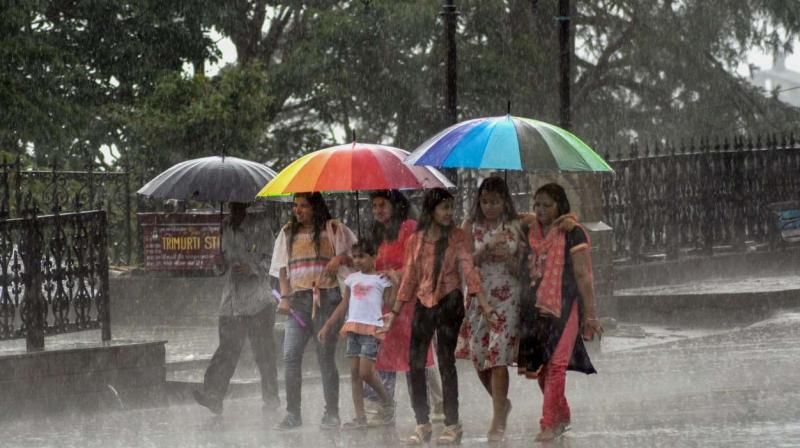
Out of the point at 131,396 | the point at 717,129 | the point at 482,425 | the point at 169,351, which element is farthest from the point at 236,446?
the point at 717,129

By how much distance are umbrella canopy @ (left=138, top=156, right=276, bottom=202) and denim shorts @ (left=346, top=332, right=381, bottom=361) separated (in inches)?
68.6

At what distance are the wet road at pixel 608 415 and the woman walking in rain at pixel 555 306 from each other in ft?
1.10

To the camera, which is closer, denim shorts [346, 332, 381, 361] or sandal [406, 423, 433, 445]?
sandal [406, 423, 433, 445]

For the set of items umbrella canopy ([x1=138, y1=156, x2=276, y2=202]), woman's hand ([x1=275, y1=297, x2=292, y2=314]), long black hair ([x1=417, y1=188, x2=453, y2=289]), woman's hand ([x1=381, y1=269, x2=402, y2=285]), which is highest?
umbrella canopy ([x1=138, y1=156, x2=276, y2=202])

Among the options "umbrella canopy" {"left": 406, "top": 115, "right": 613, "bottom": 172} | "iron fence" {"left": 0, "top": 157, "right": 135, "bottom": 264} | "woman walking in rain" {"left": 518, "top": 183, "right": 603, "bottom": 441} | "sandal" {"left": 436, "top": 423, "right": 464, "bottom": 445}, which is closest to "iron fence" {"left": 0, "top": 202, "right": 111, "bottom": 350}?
"umbrella canopy" {"left": 406, "top": 115, "right": 613, "bottom": 172}

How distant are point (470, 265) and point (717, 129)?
23.5 m

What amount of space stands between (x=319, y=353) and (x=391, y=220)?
1.20 meters

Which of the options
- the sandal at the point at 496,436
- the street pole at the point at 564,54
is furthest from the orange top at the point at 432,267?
the street pole at the point at 564,54

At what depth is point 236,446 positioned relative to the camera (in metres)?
10.3

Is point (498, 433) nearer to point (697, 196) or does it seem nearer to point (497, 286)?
point (497, 286)

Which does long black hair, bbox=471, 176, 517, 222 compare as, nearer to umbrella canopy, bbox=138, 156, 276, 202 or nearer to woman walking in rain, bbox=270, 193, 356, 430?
woman walking in rain, bbox=270, 193, 356, 430

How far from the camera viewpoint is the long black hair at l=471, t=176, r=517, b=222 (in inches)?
385

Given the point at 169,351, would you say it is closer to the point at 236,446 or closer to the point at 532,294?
the point at 236,446

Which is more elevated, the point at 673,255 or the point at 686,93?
the point at 686,93
